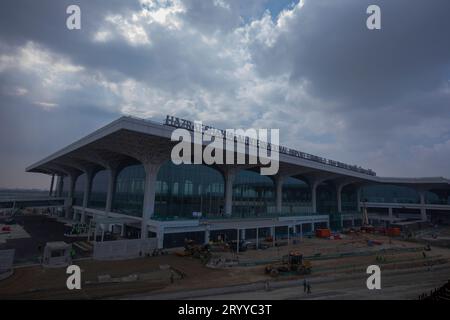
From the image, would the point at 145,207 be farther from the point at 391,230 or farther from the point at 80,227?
the point at 391,230

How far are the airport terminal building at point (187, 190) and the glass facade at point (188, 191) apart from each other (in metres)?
0.20

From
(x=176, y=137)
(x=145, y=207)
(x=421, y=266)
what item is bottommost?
(x=421, y=266)

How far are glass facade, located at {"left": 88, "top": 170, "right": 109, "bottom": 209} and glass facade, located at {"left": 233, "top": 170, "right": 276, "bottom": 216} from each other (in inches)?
1336

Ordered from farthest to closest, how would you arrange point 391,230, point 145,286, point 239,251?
point 391,230 < point 239,251 < point 145,286

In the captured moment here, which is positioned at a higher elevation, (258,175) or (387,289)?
(258,175)

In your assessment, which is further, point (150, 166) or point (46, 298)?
point (150, 166)

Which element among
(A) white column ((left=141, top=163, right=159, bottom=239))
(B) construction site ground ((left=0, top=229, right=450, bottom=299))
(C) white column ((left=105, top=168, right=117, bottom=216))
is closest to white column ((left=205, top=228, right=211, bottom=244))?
(B) construction site ground ((left=0, top=229, right=450, bottom=299))

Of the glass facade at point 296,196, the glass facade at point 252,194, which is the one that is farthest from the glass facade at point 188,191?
the glass facade at point 296,196

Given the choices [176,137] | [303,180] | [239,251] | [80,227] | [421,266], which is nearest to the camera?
[421,266]

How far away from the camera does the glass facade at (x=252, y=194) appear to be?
2791 inches

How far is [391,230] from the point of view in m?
73.4

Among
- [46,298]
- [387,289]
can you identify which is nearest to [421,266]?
[387,289]

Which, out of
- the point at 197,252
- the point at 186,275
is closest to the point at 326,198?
the point at 197,252

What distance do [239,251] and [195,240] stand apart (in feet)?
26.2
